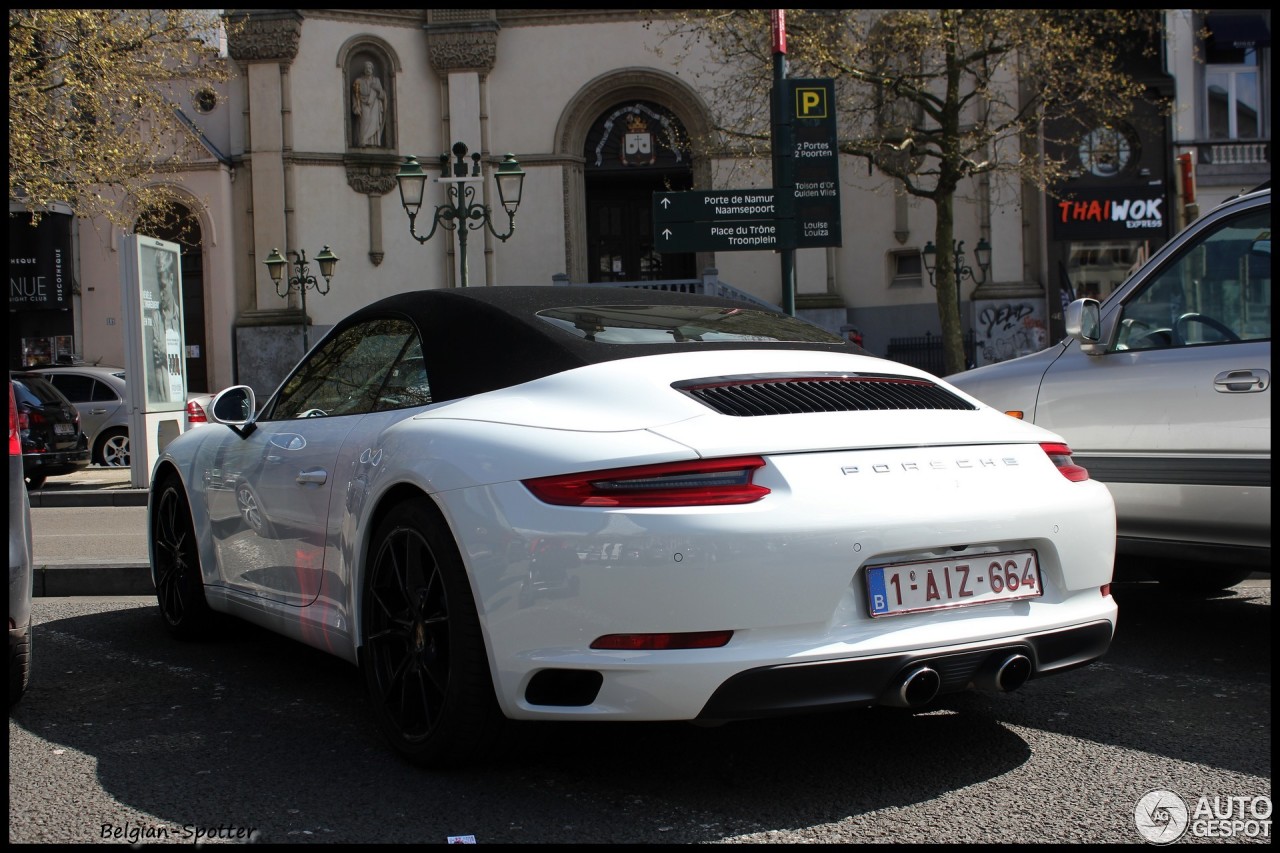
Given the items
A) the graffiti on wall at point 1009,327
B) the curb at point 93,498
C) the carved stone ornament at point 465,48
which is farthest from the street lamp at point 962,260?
the curb at point 93,498

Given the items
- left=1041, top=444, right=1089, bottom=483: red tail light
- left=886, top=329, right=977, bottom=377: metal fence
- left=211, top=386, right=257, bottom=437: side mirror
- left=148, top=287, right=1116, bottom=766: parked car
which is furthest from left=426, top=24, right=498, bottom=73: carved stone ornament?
left=1041, top=444, right=1089, bottom=483: red tail light

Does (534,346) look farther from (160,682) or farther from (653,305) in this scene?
(160,682)

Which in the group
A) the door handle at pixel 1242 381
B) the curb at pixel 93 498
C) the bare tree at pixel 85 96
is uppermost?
the bare tree at pixel 85 96

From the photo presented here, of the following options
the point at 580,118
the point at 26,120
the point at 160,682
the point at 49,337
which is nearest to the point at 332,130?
the point at 580,118

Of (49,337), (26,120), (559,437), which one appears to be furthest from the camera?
(49,337)

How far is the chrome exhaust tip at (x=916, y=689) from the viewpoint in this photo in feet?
10.3

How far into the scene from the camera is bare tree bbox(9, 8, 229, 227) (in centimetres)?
1815

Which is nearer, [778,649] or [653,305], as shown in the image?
[778,649]

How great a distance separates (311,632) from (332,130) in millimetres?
31609

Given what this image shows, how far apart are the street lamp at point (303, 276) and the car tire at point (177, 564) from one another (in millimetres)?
22467

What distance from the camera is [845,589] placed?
10.2 ft

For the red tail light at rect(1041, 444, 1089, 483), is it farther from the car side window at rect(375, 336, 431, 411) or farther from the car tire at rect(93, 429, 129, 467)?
the car tire at rect(93, 429, 129, 467)

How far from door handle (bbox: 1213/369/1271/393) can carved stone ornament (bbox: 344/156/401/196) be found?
30929 millimetres

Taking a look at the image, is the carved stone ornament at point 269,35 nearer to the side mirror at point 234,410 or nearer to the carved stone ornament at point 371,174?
the carved stone ornament at point 371,174
